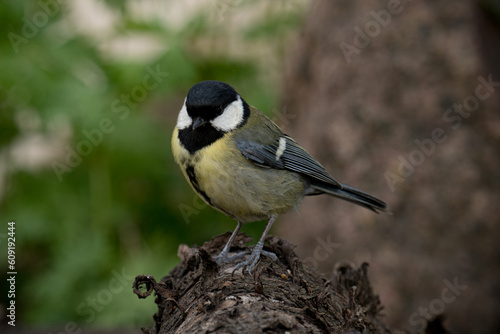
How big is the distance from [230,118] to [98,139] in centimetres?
224

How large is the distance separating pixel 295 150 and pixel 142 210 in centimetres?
248

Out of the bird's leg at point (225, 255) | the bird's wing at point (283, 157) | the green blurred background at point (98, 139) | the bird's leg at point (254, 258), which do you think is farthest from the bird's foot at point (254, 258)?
the green blurred background at point (98, 139)

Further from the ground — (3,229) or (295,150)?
(295,150)

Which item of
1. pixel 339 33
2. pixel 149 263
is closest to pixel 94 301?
pixel 149 263

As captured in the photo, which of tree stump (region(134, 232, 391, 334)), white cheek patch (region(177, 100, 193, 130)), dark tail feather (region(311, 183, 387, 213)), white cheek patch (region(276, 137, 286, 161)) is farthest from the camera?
dark tail feather (region(311, 183, 387, 213))

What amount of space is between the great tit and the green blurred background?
166 centimetres

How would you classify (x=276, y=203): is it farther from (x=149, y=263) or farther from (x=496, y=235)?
(x=496, y=235)

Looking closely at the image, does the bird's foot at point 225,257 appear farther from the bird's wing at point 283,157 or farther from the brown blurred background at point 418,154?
the brown blurred background at point 418,154

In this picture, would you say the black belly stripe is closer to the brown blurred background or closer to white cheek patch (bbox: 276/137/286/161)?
white cheek patch (bbox: 276/137/286/161)

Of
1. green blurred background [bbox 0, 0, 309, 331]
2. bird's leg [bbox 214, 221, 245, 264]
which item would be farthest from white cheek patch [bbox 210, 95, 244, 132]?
green blurred background [bbox 0, 0, 309, 331]

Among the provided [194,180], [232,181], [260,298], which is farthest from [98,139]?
[260,298]

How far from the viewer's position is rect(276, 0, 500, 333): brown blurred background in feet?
15.4

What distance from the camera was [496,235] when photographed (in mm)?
4648

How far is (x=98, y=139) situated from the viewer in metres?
4.98
